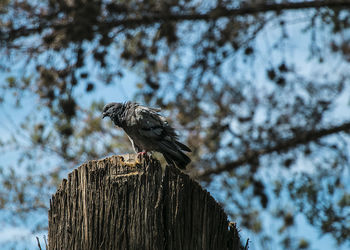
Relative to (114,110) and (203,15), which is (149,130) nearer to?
(114,110)

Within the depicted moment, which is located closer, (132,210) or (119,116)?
(132,210)

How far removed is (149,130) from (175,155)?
42cm

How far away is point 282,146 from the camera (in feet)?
25.8

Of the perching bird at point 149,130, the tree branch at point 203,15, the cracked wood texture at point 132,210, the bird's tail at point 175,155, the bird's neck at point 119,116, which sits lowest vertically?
the cracked wood texture at point 132,210

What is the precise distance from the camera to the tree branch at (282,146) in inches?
300

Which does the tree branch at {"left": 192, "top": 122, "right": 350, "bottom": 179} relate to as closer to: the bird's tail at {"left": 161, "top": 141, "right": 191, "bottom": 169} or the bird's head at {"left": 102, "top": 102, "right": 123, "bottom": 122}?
the bird's head at {"left": 102, "top": 102, "right": 123, "bottom": 122}

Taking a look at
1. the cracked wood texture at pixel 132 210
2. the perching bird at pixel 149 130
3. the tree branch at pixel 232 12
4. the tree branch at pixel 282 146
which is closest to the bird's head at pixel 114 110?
the perching bird at pixel 149 130

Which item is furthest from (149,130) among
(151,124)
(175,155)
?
(175,155)

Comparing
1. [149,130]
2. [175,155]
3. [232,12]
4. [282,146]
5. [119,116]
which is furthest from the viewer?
[282,146]

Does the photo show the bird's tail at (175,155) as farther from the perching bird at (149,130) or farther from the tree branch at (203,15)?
the tree branch at (203,15)

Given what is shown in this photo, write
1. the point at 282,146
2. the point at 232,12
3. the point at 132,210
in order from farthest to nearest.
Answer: the point at 282,146 → the point at 232,12 → the point at 132,210

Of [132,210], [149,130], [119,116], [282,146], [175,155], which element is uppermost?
[282,146]

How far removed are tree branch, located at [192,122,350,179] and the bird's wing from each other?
9.77 ft

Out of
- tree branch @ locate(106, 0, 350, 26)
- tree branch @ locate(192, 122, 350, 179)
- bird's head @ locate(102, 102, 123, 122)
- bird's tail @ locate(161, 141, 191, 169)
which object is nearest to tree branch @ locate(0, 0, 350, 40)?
tree branch @ locate(106, 0, 350, 26)
